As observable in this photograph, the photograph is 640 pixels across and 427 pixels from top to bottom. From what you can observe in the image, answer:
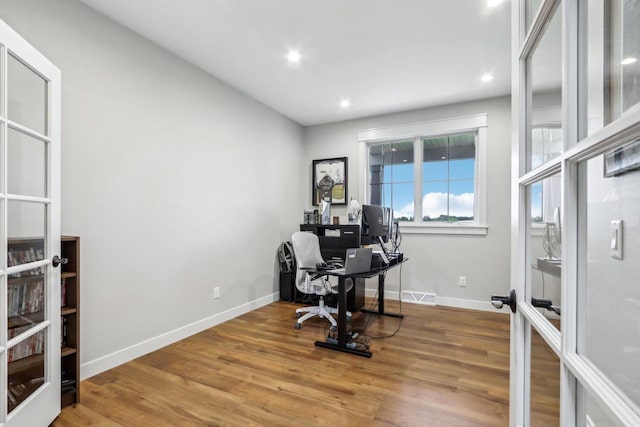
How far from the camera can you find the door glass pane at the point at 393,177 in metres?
4.38

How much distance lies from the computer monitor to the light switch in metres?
2.46

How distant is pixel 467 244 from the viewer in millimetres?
3945

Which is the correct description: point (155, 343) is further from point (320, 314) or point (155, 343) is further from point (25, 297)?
point (320, 314)

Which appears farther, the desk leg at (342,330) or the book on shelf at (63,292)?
the desk leg at (342,330)

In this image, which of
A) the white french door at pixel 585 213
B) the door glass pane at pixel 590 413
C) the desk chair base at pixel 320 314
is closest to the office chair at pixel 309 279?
the desk chair base at pixel 320 314

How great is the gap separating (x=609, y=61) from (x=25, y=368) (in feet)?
7.83

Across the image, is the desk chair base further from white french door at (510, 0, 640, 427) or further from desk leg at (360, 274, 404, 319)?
white french door at (510, 0, 640, 427)

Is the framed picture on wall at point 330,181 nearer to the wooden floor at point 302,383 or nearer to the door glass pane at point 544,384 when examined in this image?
the wooden floor at point 302,383

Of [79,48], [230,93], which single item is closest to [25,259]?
[79,48]

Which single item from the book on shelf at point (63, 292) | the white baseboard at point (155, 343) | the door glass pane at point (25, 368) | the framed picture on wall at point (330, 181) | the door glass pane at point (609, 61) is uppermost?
the framed picture on wall at point (330, 181)

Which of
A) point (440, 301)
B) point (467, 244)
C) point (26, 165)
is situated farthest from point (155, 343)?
point (467, 244)

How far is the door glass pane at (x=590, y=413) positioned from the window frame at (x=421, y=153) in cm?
369

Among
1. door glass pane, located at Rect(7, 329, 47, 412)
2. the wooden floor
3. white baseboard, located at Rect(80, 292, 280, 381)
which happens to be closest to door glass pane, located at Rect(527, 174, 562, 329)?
the wooden floor

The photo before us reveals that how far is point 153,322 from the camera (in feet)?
8.73
